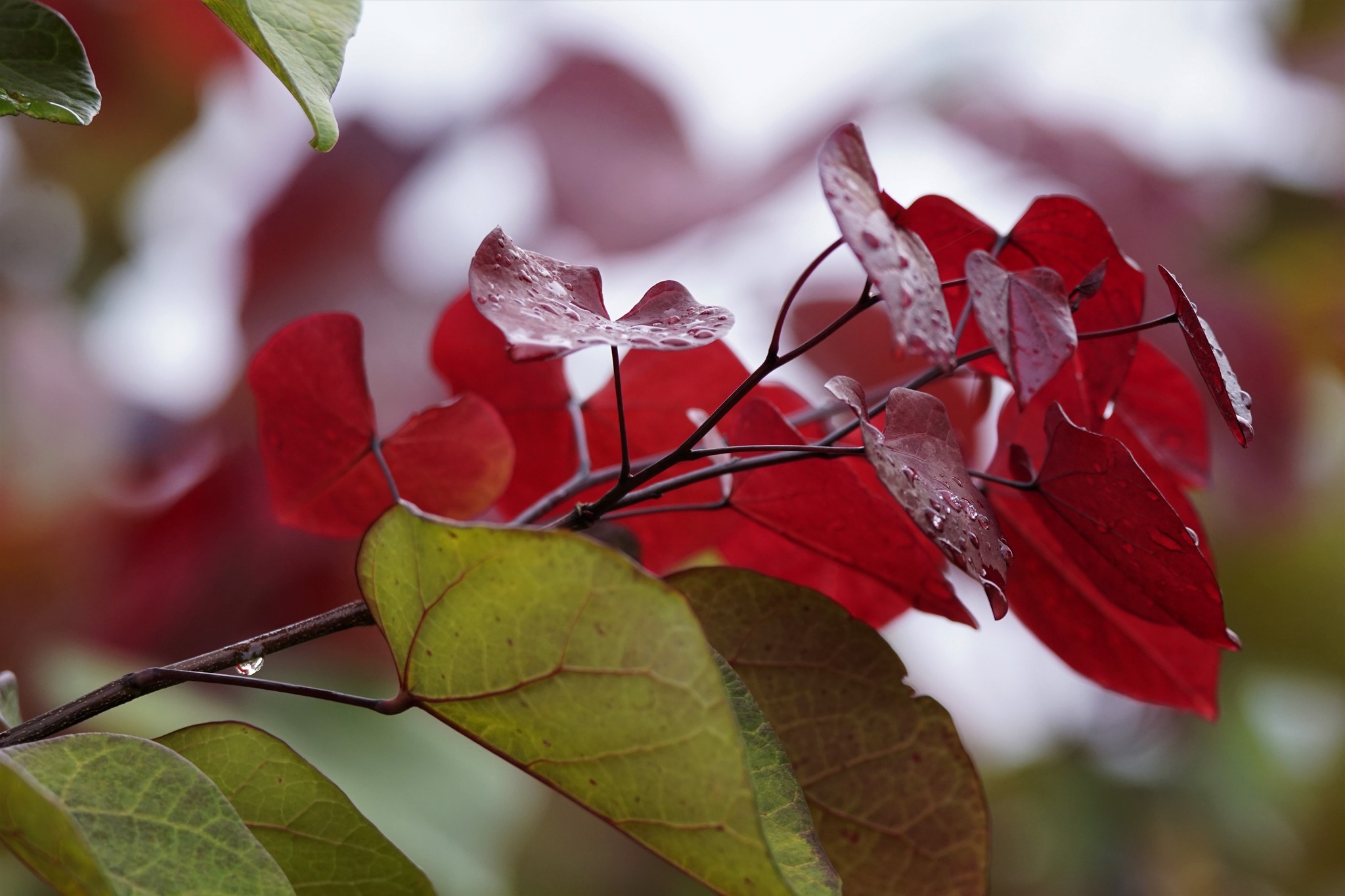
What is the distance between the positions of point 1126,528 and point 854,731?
9 cm

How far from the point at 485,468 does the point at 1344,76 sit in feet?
3.50

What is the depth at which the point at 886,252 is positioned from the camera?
19cm

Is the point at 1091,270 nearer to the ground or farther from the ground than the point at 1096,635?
farther from the ground

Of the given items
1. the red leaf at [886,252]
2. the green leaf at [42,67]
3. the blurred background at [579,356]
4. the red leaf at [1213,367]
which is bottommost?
the blurred background at [579,356]

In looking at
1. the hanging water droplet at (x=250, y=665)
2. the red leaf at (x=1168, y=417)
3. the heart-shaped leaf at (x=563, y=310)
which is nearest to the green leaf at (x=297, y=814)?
the hanging water droplet at (x=250, y=665)

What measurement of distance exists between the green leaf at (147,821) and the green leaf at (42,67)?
0.12 m

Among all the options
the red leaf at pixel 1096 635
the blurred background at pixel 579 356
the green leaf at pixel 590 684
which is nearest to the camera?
the green leaf at pixel 590 684

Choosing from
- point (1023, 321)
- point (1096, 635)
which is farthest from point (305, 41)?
point (1096, 635)

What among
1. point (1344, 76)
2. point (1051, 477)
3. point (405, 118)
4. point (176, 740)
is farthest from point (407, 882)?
point (1344, 76)

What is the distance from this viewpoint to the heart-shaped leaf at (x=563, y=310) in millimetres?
189

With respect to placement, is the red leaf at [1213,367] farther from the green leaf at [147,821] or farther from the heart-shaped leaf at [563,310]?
the green leaf at [147,821]

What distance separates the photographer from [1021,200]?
98cm

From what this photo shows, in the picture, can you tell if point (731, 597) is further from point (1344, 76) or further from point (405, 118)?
point (1344, 76)

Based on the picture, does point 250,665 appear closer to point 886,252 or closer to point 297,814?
point 297,814
